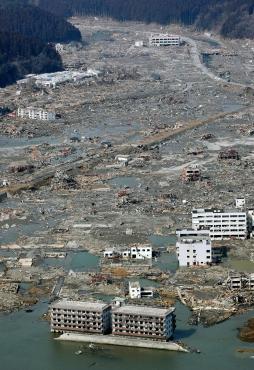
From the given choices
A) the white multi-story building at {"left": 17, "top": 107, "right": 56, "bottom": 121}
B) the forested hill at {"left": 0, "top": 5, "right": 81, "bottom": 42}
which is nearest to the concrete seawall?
the white multi-story building at {"left": 17, "top": 107, "right": 56, "bottom": 121}

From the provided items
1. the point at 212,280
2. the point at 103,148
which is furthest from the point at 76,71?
the point at 212,280

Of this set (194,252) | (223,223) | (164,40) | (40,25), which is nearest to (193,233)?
(194,252)

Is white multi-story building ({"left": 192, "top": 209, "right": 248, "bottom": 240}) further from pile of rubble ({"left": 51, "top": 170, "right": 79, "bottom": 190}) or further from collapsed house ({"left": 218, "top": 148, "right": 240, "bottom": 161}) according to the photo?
collapsed house ({"left": 218, "top": 148, "right": 240, "bottom": 161})

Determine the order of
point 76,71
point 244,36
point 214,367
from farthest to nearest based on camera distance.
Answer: point 244,36
point 76,71
point 214,367

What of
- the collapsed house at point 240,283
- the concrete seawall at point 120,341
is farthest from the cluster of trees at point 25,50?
the concrete seawall at point 120,341

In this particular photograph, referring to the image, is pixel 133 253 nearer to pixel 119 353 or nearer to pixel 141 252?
pixel 141 252

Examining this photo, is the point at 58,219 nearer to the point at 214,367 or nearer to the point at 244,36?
the point at 214,367

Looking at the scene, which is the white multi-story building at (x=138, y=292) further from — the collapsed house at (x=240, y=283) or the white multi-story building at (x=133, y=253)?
the white multi-story building at (x=133, y=253)

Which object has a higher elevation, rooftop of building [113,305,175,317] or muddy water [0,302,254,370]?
rooftop of building [113,305,175,317]
